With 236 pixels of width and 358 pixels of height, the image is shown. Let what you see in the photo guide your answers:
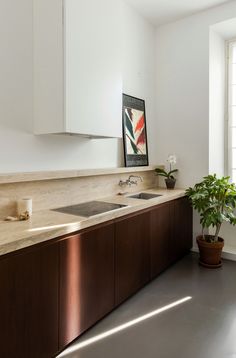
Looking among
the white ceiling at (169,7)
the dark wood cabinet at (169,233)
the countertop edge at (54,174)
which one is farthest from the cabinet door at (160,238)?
the white ceiling at (169,7)

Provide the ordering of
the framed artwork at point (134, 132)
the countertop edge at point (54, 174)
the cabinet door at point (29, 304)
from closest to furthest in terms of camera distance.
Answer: the cabinet door at point (29, 304)
the countertop edge at point (54, 174)
the framed artwork at point (134, 132)

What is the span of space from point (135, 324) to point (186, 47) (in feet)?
11.1

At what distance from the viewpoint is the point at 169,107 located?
370cm

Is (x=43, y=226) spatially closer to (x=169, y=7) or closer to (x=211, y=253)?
(x=211, y=253)

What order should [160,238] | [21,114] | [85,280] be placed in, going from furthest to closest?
[160,238]
[21,114]
[85,280]

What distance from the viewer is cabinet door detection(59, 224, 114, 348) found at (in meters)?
1.68

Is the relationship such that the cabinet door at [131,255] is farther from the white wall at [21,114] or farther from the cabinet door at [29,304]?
the white wall at [21,114]

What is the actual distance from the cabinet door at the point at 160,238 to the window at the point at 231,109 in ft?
4.39

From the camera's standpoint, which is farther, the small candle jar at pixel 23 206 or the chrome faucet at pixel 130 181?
the chrome faucet at pixel 130 181

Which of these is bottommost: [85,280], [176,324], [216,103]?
[176,324]

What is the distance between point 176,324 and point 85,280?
0.83 meters

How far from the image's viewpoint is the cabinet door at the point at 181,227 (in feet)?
10.1

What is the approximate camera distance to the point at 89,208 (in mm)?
2273

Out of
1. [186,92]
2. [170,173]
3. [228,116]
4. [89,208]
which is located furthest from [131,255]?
[228,116]
